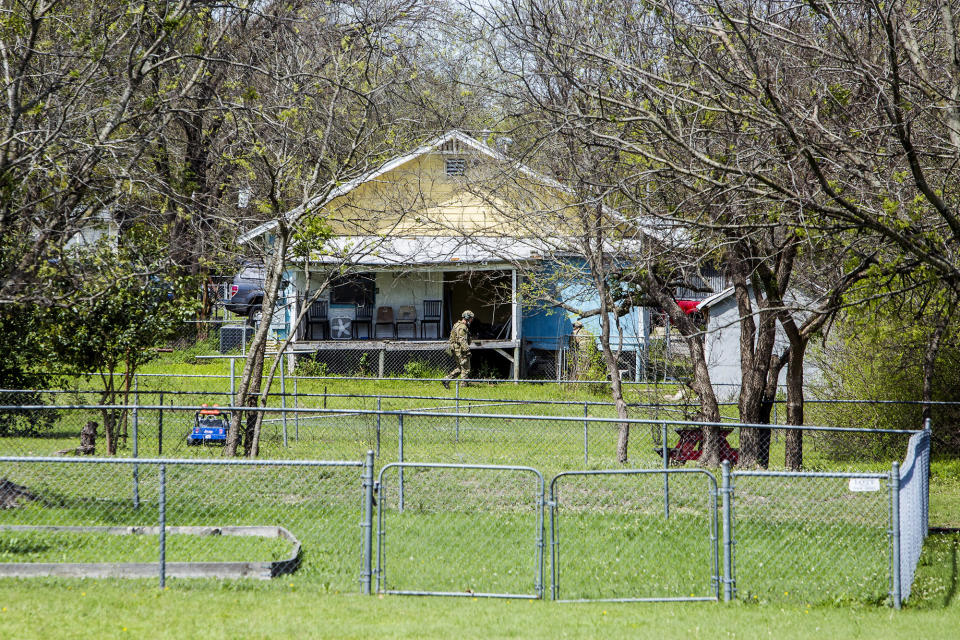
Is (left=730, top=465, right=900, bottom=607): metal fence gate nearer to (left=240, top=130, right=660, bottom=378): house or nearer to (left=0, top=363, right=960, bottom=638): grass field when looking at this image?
(left=0, top=363, right=960, bottom=638): grass field

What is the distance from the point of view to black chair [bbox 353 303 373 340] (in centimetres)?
2673

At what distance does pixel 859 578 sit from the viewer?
8.61m

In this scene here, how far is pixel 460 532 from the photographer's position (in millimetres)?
10000

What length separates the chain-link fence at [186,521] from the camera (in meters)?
8.03

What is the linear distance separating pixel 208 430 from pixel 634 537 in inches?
341

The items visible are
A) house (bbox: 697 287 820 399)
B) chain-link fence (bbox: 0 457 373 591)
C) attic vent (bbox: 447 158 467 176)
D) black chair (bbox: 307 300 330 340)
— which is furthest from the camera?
black chair (bbox: 307 300 330 340)

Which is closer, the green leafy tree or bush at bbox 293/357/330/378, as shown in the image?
the green leafy tree

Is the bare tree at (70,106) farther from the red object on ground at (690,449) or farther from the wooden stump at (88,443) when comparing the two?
the red object on ground at (690,449)

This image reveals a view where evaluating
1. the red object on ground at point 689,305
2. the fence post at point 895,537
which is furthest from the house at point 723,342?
the fence post at point 895,537

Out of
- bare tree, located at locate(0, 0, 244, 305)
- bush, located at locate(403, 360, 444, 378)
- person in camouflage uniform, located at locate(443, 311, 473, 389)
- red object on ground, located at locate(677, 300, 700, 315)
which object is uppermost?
bare tree, located at locate(0, 0, 244, 305)

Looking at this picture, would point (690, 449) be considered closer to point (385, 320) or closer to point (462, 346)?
point (462, 346)

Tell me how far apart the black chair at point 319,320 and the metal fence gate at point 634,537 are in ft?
48.8

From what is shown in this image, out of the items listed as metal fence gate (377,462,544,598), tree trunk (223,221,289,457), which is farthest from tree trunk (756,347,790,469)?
tree trunk (223,221,289,457)

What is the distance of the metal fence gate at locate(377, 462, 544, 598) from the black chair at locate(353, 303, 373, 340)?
14032 millimetres
